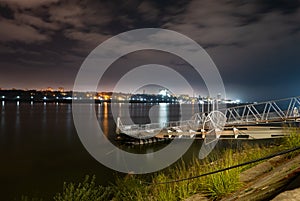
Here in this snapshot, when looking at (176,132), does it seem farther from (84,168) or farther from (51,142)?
(51,142)

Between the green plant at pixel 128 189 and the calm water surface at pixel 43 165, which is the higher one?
the green plant at pixel 128 189

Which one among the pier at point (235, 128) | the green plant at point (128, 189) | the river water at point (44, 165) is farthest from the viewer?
the pier at point (235, 128)

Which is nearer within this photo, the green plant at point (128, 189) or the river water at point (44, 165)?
the green plant at point (128, 189)

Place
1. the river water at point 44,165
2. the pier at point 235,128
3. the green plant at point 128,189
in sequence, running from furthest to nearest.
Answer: the pier at point 235,128 → the river water at point 44,165 → the green plant at point 128,189

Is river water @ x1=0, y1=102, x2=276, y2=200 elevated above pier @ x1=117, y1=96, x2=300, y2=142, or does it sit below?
below

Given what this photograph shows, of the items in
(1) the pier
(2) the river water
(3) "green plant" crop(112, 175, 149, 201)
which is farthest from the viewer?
(1) the pier

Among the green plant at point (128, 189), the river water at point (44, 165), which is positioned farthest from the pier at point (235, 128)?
the green plant at point (128, 189)

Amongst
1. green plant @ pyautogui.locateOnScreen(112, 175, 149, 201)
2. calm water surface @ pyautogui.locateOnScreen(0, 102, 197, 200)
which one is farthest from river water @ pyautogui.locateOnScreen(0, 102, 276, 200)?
green plant @ pyautogui.locateOnScreen(112, 175, 149, 201)

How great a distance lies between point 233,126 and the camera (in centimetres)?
2834

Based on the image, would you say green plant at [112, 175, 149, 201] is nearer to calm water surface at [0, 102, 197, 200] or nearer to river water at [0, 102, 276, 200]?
river water at [0, 102, 276, 200]

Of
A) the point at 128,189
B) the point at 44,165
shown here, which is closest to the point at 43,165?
the point at 44,165

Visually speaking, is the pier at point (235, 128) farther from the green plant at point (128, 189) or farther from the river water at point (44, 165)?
the green plant at point (128, 189)

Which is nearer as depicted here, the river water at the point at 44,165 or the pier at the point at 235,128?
the river water at the point at 44,165

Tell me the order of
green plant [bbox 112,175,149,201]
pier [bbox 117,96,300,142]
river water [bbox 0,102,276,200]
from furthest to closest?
pier [bbox 117,96,300,142] < river water [bbox 0,102,276,200] < green plant [bbox 112,175,149,201]
